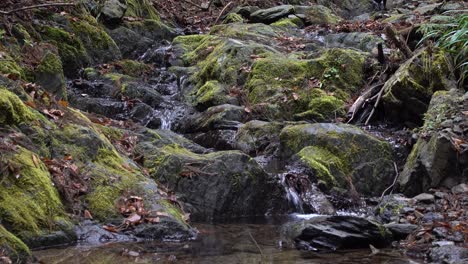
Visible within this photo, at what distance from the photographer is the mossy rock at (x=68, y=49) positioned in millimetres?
9722

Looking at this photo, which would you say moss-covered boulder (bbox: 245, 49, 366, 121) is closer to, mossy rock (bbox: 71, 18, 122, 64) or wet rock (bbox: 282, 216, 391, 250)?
mossy rock (bbox: 71, 18, 122, 64)

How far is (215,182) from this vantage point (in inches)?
238

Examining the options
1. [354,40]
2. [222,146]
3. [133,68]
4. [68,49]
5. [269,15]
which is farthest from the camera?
[269,15]

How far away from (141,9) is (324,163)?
8.19 metres

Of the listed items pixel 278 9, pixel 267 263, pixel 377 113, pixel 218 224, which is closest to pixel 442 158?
pixel 377 113

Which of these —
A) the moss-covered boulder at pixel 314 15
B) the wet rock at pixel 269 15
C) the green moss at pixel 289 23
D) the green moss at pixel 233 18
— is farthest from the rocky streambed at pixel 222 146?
the wet rock at pixel 269 15

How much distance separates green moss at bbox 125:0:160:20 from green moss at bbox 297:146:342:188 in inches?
295

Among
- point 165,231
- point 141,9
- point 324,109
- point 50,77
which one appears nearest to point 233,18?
point 141,9

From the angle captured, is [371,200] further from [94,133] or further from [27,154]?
[27,154]

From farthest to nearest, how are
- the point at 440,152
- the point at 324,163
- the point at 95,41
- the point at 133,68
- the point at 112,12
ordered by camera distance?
the point at 112,12 < the point at 133,68 < the point at 95,41 < the point at 324,163 < the point at 440,152

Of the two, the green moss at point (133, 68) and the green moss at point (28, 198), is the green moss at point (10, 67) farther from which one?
the green moss at point (133, 68)

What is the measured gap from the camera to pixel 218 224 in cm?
568

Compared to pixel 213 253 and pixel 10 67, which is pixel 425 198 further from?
pixel 10 67

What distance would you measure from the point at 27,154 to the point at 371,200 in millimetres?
4385
